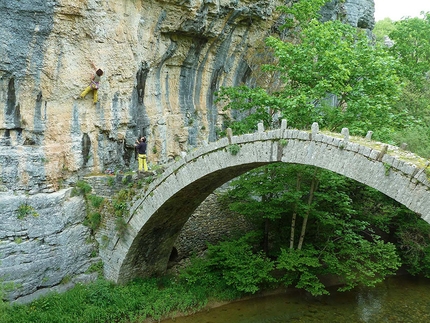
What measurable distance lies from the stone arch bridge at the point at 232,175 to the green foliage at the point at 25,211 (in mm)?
2120

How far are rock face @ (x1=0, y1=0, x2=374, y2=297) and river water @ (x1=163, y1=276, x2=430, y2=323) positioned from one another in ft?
13.7

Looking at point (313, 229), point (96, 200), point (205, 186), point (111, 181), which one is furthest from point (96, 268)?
point (313, 229)

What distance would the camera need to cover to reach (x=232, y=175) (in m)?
10.4

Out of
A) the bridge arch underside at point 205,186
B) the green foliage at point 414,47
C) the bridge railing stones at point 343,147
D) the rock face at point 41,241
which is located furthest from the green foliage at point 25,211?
the green foliage at point 414,47

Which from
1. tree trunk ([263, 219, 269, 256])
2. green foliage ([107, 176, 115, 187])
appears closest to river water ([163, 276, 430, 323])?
tree trunk ([263, 219, 269, 256])

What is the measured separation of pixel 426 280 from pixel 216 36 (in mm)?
11238

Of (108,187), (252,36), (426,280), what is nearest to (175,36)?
(252,36)

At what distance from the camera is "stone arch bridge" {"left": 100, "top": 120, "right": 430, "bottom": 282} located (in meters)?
6.80

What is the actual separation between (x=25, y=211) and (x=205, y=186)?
14.5ft

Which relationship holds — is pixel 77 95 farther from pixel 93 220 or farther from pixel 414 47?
pixel 414 47

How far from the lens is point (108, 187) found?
37.3ft

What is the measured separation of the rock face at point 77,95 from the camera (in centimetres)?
1005

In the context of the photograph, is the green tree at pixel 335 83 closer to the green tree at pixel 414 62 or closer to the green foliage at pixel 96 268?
the green foliage at pixel 96 268

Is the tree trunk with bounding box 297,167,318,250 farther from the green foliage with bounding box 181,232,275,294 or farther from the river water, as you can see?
the river water
